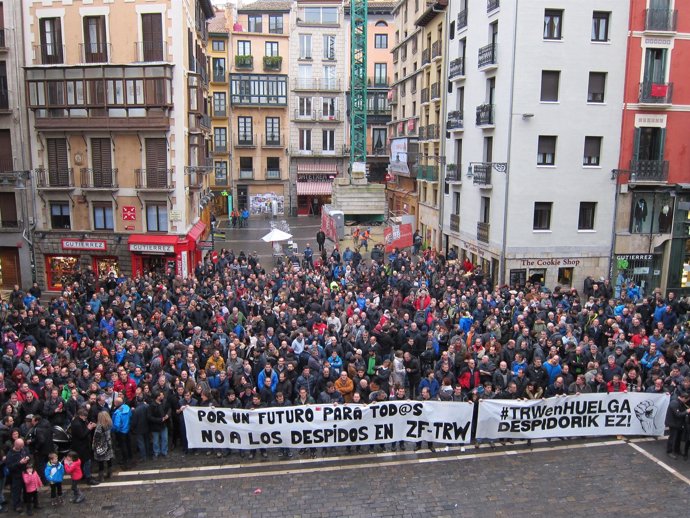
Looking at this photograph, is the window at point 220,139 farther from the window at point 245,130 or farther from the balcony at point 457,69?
the balcony at point 457,69

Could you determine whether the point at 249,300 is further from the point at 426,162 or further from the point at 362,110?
the point at 362,110

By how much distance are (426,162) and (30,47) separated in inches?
1033

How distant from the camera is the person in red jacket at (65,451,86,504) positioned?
12.2 meters

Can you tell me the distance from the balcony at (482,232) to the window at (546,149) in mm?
4335

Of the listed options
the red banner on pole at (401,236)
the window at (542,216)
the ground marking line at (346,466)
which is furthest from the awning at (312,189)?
the ground marking line at (346,466)

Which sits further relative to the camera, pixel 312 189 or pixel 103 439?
pixel 312 189

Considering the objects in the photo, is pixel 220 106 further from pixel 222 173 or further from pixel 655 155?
pixel 655 155

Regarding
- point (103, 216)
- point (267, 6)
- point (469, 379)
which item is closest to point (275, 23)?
point (267, 6)

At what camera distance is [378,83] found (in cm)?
6638

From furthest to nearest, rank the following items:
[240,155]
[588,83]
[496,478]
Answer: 1. [240,155]
2. [588,83]
3. [496,478]

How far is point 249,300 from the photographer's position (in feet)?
77.2

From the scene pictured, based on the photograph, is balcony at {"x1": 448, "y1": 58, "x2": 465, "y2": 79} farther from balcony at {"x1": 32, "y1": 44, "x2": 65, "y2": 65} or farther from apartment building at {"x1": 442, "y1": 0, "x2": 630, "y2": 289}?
balcony at {"x1": 32, "y1": 44, "x2": 65, "y2": 65}

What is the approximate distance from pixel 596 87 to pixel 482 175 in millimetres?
6725

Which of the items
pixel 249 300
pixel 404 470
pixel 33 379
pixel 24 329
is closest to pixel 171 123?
pixel 249 300
